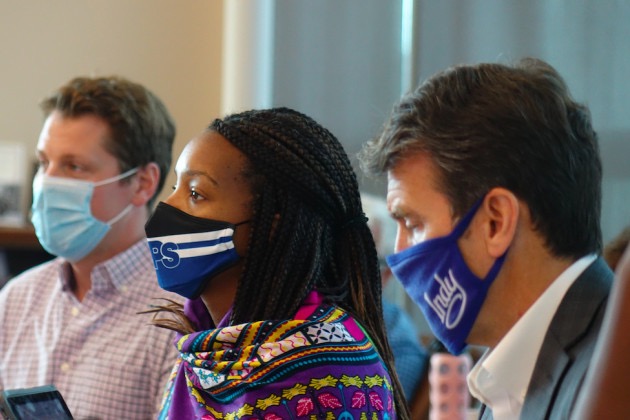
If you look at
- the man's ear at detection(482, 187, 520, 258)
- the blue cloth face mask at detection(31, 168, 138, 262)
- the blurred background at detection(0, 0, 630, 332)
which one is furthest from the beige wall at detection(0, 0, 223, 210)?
the man's ear at detection(482, 187, 520, 258)

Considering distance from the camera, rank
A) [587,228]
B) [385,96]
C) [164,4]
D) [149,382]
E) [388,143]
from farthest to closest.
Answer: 1. [164,4]
2. [385,96]
3. [149,382]
4. [388,143]
5. [587,228]

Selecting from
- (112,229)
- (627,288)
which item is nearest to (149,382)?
(112,229)

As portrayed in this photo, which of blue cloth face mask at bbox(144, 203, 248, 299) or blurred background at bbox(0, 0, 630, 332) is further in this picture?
blurred background at bbox(0, 0, 630, 332)

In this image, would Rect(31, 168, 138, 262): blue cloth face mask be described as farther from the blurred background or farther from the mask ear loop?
the blurred background

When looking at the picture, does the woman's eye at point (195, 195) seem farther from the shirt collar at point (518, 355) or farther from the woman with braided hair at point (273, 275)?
the shirt collar at point (518, 355)

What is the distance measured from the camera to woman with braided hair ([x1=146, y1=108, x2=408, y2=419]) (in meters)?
1.48

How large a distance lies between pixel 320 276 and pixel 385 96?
7.31 feet

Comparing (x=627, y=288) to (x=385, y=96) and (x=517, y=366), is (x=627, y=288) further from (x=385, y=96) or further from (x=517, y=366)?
(x=385, y=96)

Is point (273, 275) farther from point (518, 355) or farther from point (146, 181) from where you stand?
point (146, 181)

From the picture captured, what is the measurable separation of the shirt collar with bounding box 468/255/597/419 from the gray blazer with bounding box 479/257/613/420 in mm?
17

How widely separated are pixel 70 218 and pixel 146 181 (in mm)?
243

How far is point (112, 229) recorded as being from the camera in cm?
251

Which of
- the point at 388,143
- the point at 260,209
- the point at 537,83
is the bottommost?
the point at 260,209

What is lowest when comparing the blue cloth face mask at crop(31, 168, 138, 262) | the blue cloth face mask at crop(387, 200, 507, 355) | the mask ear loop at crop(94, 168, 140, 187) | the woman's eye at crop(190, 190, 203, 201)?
the blue cloth face mask at crop(31, 168, 138, 262)
